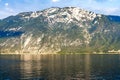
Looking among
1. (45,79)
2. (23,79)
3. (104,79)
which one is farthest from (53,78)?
(104,79)

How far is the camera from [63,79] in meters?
156

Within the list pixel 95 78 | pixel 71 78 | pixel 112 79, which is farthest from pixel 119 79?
pixel 71 78

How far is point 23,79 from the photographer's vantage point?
159625 mm

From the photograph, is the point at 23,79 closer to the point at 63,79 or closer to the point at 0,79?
the point at 0,79

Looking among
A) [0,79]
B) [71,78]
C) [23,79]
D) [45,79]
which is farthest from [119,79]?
[0,79]

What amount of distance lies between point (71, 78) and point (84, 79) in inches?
305

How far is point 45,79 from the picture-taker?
156000 mm

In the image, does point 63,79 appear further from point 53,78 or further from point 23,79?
point 23,79

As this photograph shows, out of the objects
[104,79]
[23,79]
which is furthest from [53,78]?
[104,79]

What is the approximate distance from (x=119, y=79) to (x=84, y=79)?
18463mm

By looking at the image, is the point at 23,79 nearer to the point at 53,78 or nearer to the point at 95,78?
the point at 53,78

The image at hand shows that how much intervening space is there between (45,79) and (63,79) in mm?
9505

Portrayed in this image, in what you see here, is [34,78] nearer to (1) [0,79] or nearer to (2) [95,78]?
(1) [0,79]

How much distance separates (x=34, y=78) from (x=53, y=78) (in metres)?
11.1
